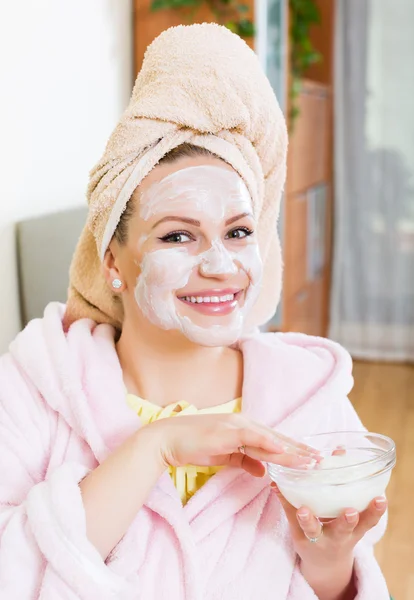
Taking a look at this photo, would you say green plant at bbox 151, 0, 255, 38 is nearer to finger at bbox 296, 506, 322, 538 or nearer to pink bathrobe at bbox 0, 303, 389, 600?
pink bathrobe at bbox 0, 303, 389, 600

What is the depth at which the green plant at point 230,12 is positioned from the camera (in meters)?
2.78

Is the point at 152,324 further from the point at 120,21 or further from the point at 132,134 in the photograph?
the point at 120,21

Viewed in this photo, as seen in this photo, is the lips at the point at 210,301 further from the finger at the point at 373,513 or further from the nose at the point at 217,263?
the finger at the point at 373,513

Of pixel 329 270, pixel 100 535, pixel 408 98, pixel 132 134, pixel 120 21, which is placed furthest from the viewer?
pixel 329 270

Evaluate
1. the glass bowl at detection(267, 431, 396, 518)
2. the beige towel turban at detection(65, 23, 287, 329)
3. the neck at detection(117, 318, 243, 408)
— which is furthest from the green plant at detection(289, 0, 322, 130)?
the glass bowl at detection(267, 431, 396, 518)

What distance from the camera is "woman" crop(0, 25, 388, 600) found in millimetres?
1087

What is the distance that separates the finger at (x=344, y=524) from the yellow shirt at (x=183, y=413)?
24 centimetres

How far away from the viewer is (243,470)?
4.01 feet

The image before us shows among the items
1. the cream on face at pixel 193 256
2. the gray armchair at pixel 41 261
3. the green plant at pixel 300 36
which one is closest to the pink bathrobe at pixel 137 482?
the cream on face at pixel 193 256

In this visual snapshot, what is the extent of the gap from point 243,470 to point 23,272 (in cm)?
75

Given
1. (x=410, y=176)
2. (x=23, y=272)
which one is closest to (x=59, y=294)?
(x=23, y=272)

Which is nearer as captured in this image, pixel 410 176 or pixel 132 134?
pixel 132 134

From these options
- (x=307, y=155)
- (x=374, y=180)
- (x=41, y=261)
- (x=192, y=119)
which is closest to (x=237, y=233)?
(x=192, y=119)

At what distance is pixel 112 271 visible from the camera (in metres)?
1.31
